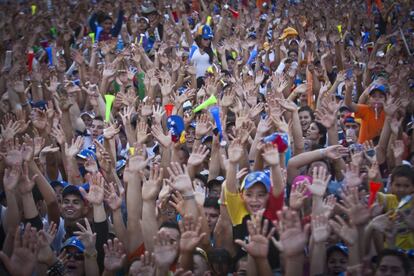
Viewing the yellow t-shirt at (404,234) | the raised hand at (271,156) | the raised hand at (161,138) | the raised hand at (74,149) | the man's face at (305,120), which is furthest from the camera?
the man's face at (305,120)

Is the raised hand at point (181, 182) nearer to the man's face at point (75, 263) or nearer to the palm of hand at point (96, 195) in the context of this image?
the palm of hand at point (96, 195)

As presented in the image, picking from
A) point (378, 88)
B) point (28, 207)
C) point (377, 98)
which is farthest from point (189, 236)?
point (378, 88)

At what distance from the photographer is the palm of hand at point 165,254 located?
9.91 feet

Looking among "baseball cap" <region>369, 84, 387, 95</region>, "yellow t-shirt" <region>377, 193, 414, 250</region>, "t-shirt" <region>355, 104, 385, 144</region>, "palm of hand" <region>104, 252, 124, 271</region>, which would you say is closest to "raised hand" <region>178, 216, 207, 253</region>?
"palm of hand" <region>104, 252, 124, 271</region>

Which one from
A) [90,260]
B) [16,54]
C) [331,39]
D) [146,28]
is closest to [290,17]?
[331,39]

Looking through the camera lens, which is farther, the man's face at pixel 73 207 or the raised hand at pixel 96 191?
the man's face at pixel 73 207

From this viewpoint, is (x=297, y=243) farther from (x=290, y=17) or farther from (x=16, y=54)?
(x=290, y=17)

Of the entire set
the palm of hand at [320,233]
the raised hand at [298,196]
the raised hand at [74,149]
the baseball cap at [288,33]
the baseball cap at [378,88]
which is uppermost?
the baseball cap at [288,33]

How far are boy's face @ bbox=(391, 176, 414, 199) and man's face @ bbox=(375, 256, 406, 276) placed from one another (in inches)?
36.0

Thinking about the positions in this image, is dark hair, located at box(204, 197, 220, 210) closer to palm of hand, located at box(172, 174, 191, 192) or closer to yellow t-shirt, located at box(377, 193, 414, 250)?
palm of hand, located at box(172, 174, 191, 192)

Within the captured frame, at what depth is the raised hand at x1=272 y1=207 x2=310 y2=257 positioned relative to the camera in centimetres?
291

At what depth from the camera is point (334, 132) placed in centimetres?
478

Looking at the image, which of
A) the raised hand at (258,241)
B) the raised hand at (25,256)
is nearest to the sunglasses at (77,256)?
the raised hand at (25,256)

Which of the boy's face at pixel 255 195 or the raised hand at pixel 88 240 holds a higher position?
the boy's face at pixel 255 195
